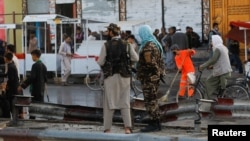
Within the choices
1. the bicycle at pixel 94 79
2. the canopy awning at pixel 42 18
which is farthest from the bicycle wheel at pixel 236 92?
the canopy awning at pixel 42 18

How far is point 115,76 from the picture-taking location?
396 inches

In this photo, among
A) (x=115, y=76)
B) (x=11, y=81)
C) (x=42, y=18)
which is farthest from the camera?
(x=42, y=18)

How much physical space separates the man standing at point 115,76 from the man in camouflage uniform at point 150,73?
1.10 ft

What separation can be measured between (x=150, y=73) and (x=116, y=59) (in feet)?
2.50

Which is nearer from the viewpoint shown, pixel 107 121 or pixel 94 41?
pixel 107 121

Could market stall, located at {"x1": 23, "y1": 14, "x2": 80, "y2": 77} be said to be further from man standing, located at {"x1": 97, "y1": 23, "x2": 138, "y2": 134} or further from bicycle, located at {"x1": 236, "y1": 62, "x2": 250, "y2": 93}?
man standing, located at {"x1": 97, "y1": 23, "x2": 138, "y2": 134}

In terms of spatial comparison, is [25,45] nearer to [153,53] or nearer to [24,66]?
[24,66]

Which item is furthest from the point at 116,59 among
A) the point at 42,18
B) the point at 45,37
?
the point at 45,37

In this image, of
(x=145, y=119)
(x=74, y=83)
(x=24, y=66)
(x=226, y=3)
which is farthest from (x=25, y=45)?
(x=145, y=119)

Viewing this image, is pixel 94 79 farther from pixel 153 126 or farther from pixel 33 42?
pixel 153 126

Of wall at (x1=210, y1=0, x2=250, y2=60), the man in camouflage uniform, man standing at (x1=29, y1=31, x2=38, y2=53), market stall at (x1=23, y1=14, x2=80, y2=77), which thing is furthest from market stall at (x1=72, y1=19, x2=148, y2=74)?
the man in camouflage uniform

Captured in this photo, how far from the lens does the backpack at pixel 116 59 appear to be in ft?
33.0

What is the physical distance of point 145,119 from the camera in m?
11.1

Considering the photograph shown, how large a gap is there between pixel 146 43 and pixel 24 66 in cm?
1417
